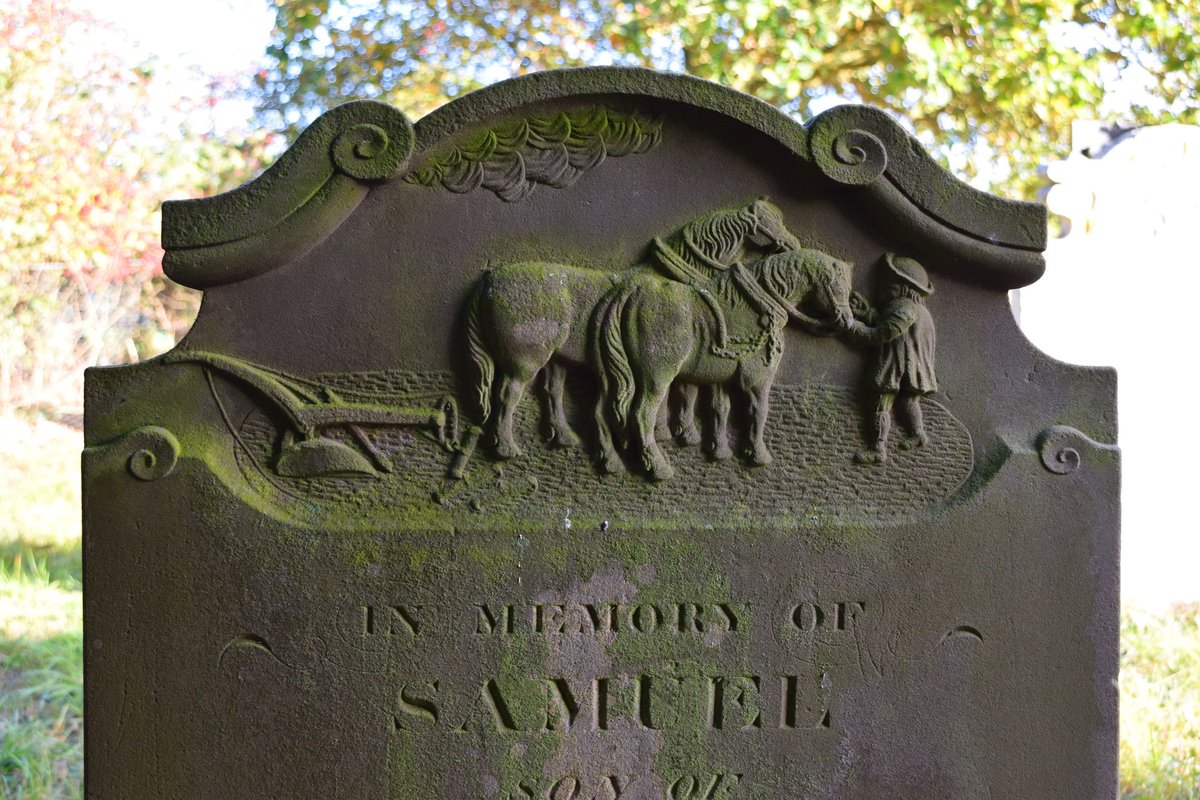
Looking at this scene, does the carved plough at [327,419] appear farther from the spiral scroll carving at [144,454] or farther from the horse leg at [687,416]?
the horse leg at [687,416]

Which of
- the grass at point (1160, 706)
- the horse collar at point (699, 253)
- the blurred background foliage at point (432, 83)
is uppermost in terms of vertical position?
the blurred background foliage at point (432, 83)

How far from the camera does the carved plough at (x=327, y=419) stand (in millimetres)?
2521

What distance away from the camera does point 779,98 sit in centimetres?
762

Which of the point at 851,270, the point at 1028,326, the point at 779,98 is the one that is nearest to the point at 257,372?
the point at 851,270

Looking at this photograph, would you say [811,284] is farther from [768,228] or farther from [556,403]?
[556,403]

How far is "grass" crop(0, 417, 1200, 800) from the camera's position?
12.8 ft

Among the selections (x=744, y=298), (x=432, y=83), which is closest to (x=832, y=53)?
(x=432, y=83)

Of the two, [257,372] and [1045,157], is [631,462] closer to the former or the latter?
[257,372]

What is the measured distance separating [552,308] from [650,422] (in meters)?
0.37

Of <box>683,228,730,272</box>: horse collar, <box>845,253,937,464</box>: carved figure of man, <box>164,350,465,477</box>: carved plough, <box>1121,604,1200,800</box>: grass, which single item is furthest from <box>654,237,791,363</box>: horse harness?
<box>1121,604,1200,800</box>: grass

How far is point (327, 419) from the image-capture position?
8.30ft

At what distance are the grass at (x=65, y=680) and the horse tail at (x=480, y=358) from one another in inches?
102

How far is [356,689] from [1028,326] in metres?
4.58

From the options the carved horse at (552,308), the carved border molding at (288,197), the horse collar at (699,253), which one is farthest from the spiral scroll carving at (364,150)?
the horse collar at (699,253)
